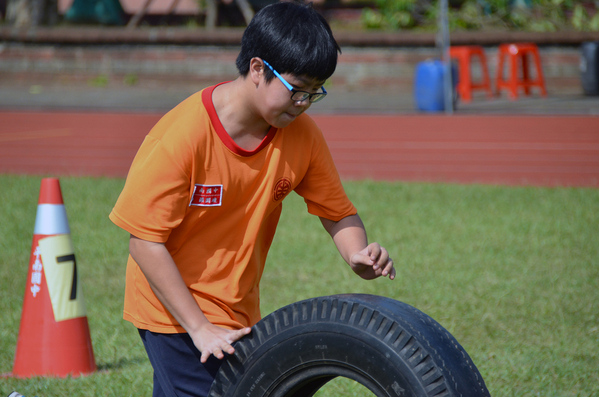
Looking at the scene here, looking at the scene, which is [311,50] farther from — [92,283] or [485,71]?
[485,71]

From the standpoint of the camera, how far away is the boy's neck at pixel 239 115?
1.97m

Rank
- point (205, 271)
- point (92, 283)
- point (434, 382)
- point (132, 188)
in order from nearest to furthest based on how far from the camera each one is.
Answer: point (434, 382), point (132, 188), point (205, 271), point (92, 283)

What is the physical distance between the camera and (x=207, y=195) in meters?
1.98

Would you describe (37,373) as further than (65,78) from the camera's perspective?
No

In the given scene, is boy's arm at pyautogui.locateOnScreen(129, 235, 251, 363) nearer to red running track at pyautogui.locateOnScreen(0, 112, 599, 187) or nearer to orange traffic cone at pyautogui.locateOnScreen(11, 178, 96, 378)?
orange traffic cone at pyautogui.locateOnScreen(11, 178, 96, 378)

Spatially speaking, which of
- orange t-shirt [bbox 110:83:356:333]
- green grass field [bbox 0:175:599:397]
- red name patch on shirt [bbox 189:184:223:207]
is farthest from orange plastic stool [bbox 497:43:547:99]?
red name patch on shirt [bbox 189:184:223:207]

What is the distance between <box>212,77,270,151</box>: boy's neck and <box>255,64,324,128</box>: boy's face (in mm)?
78

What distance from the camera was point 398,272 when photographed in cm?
467

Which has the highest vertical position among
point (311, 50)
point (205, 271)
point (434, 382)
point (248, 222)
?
point (311, 50)

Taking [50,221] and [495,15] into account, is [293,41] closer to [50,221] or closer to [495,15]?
[50,221]

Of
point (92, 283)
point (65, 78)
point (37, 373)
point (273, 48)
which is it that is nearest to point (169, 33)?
point (65, 78)

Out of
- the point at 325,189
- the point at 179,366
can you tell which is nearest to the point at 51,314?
the point at 179,366

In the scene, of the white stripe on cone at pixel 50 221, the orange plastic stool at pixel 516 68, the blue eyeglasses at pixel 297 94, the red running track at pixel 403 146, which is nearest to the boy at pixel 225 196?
the blue eyeglasses at pixel 297 94

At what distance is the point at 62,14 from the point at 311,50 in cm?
2351
